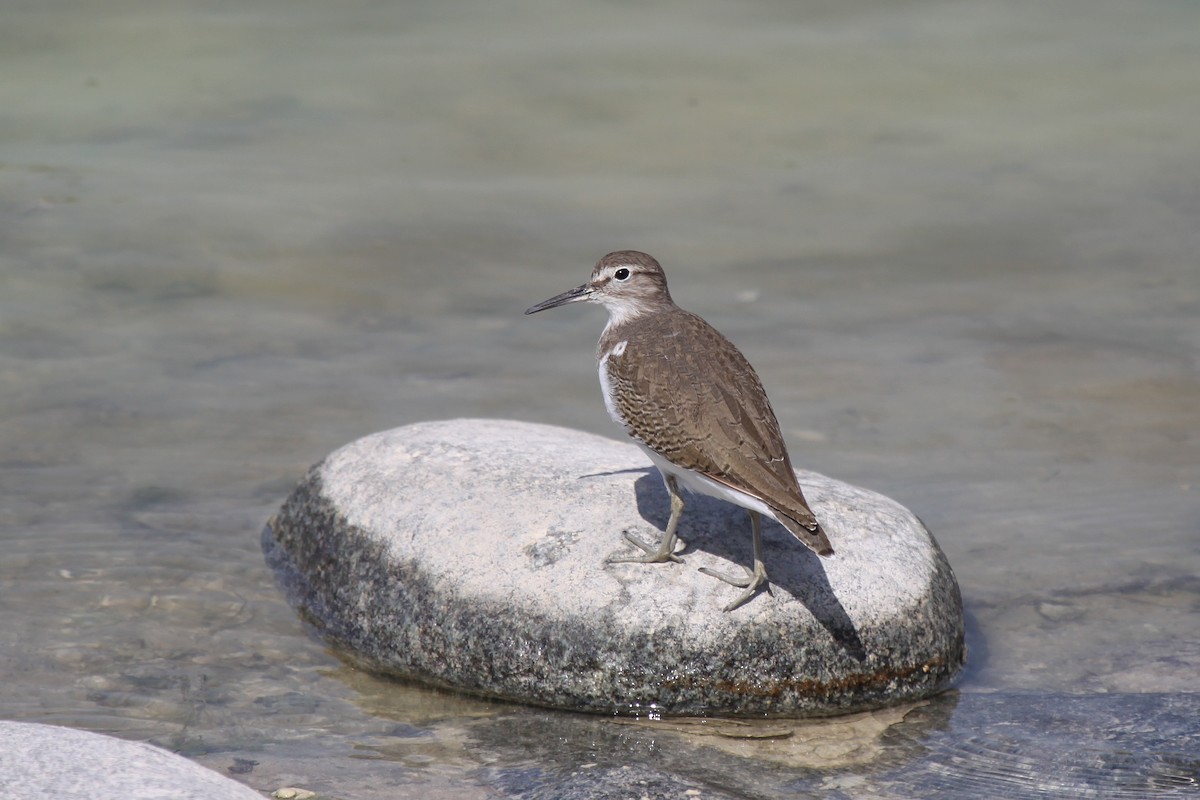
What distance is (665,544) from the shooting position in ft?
20.8

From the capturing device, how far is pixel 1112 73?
16.1 metres

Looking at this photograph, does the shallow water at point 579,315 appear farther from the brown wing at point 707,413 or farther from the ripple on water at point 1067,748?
the brown wing at point 707,413

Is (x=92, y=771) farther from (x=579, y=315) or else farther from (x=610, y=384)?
(x=579, y=315)

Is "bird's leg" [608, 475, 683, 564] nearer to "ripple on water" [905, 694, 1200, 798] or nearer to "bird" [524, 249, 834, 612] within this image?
"bird" [524, 249, 834, 612]

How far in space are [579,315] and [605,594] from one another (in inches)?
208

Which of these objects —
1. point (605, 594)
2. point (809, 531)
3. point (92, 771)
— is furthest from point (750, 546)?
point (92, 771)

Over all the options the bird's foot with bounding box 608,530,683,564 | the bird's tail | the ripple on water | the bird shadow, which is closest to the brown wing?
the bird's tail

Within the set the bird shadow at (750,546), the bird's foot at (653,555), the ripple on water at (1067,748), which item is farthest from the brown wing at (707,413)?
the ripple on water at (1067,748)

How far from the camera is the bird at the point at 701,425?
5863mm

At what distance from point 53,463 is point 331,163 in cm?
578

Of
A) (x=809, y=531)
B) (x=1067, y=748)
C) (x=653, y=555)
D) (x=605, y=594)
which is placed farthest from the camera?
(x=653, y=555)

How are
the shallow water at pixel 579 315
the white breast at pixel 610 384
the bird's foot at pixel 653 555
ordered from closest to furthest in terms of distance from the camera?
the shallow water at pixel 579 315 < the bird's foot at pixel 653 555 < the white breast at pixel 610 384

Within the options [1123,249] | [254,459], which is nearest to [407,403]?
[254,459]

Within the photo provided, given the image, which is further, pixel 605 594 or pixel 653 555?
pixel 653 555
